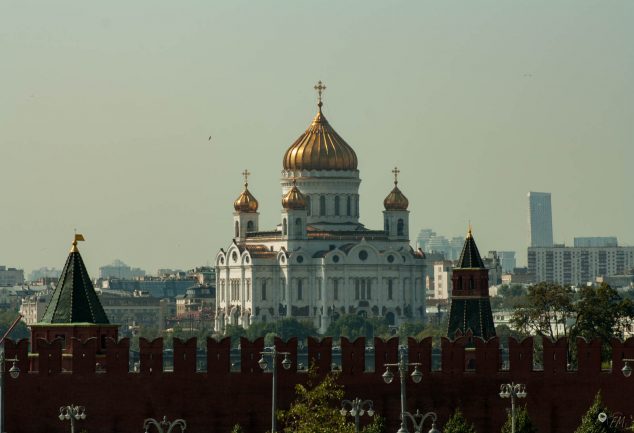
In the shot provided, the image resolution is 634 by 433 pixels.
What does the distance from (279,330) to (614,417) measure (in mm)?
129202

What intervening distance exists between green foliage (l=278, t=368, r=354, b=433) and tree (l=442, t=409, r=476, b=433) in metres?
Answer: 2.26

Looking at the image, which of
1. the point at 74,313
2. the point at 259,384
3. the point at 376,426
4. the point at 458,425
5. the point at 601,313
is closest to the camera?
the point at 458,425

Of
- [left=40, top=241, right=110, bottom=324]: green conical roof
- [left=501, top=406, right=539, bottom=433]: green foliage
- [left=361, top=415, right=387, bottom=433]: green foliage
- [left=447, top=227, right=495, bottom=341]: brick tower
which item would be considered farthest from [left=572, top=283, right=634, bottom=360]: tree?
[left=501, top=406, right=539, bottom=433]: green foliage

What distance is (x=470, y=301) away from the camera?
286ft

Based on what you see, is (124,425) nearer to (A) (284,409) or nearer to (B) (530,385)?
(A) (284,409)

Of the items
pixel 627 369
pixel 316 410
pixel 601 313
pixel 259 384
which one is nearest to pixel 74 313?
pixel 259 384

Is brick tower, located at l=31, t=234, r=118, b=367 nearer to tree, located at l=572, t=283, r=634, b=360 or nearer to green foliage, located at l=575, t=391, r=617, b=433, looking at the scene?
green foliage, located at l=575, t=391, r=617, b=433

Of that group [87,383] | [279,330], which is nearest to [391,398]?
[87,383]

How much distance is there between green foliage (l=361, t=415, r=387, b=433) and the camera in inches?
2669

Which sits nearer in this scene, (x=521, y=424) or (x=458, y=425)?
(x=521, y=424)

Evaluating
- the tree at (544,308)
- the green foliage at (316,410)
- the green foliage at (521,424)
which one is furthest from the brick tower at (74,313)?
the tree at (544,308)

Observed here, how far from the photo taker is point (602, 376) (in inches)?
2813

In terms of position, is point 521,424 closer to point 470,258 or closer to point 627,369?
point 627,369

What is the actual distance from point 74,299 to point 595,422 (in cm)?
1374
